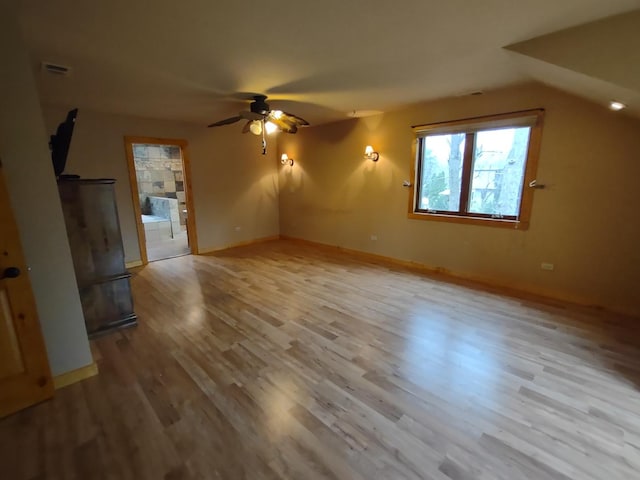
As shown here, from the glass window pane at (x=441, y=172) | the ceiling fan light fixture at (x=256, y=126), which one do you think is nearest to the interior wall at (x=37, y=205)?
the ceiling fan light fixture at (x=256, y=126)

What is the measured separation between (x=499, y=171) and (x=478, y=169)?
0.87 feet

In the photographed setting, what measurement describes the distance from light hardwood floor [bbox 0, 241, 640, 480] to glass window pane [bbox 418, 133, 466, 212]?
169 centimetres

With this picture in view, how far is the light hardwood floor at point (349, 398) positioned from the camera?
4.99ft

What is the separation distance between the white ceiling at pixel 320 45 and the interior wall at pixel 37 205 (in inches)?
16.4

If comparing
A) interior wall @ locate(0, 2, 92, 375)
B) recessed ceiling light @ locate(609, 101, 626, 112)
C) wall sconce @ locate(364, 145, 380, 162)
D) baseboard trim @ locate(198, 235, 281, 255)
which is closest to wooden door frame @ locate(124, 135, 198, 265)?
baseboard trim @ locate(198, 235, 281, 255)

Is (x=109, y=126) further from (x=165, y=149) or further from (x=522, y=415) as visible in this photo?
(x=522, y=415)

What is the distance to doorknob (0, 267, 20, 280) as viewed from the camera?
1747 millimetres

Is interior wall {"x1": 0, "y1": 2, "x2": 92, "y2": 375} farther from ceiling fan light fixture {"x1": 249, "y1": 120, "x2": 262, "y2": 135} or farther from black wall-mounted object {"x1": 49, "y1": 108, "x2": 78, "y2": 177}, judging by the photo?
ceiling fan light fixture {"x1": 249, "y1": 120, "x2": 262, "y2": 135}

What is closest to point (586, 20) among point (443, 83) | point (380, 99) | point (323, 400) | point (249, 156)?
point (443, 83)

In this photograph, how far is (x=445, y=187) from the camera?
439 cm

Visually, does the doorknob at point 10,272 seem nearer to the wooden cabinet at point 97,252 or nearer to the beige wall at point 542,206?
the wooden cabinet at point 97,252

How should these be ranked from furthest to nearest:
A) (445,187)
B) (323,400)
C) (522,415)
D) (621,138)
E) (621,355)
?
(445,187), (621,138), (621,355), (323,400), (522,415)

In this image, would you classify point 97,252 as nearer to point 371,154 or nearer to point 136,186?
point 136,186

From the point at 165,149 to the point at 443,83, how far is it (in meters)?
7.87
